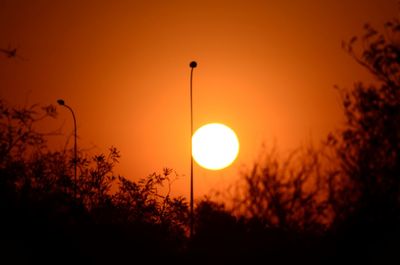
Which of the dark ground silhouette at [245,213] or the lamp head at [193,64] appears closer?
the dark ground silhouette at [245,213]

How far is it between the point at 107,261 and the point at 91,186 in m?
4.30

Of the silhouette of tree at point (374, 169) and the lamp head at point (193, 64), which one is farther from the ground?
the lamp head at point (193, 64)

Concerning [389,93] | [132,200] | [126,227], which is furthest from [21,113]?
[389,93]

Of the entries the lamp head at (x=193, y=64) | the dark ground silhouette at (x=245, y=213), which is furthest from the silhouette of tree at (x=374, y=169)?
the lamp head at (x=193, y=64)

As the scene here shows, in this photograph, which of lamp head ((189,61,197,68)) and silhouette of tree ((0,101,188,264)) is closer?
silhouette of tree ((0,101,188,264))

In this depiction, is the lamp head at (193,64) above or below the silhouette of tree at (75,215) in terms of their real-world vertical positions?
above

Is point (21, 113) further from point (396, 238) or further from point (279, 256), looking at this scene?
point (396, 238)

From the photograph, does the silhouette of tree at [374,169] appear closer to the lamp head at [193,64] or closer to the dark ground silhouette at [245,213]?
the dark ground silhouette at [245,213]

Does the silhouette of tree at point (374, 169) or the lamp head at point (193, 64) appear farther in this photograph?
the lamp head at point (193, 64)

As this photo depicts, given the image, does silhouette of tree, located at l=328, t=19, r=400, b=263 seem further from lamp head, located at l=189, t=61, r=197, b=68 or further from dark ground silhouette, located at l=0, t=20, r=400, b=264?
lamp head, located at l=189, t=61, r=197, b=68

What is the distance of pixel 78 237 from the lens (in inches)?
504

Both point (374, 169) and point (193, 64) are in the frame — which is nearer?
point (374, 169)

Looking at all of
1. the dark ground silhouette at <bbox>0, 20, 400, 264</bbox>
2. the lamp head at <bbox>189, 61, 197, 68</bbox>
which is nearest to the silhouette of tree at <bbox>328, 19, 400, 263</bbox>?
the dark ground silhouette at <bbox>0, 20, 400, 264</bbox>

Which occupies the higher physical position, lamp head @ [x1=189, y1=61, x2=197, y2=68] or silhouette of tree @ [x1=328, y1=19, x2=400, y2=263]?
lamp head @ [x1=189, y1=61, x2=197, y2=68]
